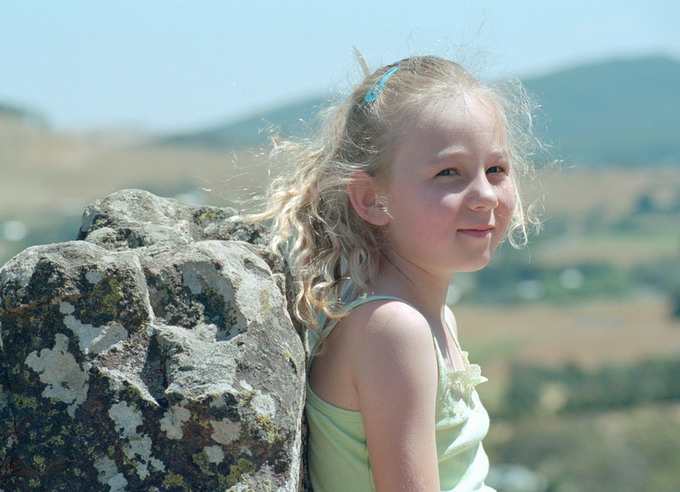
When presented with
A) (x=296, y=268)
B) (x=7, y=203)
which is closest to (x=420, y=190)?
(x=296, y=268)

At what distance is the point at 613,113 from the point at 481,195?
555ft

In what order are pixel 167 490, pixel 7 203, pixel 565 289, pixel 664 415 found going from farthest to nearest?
pixel 7 203 → pixel 565 289 → pixel 664 415 → pixel 167 490

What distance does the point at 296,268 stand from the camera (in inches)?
134

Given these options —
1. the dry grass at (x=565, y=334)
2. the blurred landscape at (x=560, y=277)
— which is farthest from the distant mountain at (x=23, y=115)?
the dry grass at (x=565, y=334)

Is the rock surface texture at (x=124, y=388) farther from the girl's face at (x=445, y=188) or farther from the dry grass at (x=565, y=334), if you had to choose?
the dry grass at (x=565, y=334)

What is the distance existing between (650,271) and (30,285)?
88409 mm

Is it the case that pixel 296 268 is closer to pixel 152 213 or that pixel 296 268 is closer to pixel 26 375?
pixel 152 213

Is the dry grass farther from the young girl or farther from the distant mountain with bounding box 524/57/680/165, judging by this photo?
the young girl

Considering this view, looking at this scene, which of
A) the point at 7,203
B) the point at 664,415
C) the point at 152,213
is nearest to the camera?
the point at 152,213

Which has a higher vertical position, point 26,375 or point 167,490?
point 26,375

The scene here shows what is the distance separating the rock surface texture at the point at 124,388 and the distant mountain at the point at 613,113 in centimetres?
9958

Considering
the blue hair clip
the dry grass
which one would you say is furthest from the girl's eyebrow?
the dry grass

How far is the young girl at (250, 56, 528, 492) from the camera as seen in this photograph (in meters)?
3.04

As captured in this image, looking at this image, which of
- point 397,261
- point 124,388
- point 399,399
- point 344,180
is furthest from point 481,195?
point 124,388
